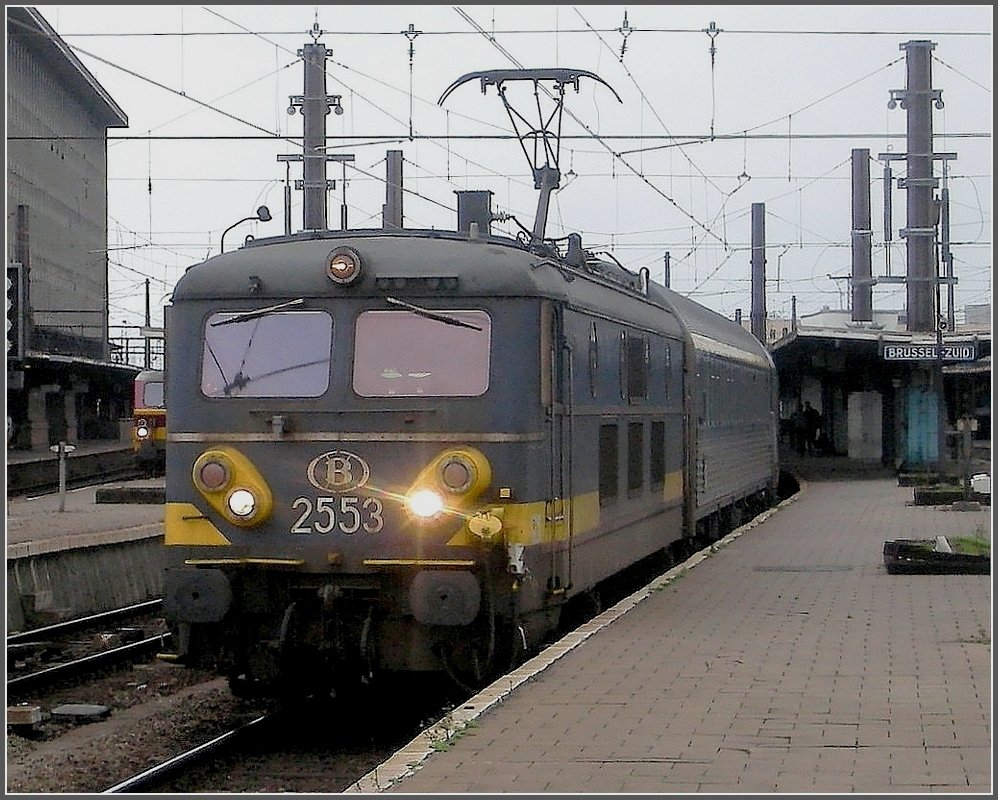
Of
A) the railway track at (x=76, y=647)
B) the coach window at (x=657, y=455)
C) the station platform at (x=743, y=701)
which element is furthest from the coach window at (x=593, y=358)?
the railway track at (x=76, y=647)

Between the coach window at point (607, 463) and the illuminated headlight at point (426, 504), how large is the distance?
2.49 metres

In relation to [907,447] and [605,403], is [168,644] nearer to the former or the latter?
[605,403]

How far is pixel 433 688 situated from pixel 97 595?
774 cm

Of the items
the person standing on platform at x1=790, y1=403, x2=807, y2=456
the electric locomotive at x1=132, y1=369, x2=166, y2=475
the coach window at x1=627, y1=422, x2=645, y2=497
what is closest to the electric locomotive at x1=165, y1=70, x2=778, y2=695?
the coach window at x1=627, y1=422, x2=645, y2=497

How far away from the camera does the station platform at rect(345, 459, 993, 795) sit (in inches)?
291

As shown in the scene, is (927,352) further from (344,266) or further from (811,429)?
(344,266)

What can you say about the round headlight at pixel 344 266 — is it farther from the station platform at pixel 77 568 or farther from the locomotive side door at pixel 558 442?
the station platform at pixel 77 568

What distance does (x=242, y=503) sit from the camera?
10484 millimetres

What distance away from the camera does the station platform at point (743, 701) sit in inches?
291

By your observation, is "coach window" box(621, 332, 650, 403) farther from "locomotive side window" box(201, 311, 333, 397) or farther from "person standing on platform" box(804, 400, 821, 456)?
"person standing on platform" box(804, 400, 821, 456)

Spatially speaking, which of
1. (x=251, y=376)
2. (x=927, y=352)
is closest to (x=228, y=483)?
(x=251, y=376)

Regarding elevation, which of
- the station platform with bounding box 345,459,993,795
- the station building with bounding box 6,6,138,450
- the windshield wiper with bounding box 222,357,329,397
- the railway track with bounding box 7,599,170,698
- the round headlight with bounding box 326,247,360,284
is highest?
the station building with bounding box 6,6,138,450

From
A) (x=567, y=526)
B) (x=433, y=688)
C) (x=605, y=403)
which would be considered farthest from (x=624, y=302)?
(x=433, y=688)

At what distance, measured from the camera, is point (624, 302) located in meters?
13.8
